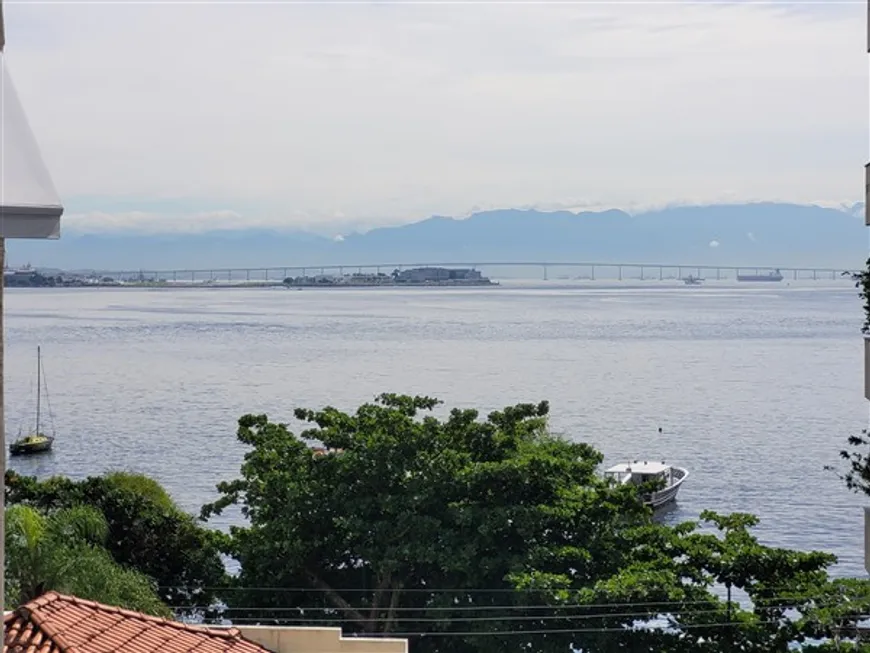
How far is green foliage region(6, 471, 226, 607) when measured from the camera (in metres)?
24.9

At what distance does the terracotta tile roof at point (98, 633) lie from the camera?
30.3ft

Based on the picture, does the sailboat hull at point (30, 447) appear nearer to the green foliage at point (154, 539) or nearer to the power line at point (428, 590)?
the green foliage at point (154, 539)

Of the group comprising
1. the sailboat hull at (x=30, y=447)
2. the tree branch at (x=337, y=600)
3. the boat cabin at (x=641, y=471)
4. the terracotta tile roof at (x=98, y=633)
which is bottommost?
the sailboat hull at (x=30, y=447)

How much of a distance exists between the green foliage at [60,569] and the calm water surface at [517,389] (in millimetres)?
26841

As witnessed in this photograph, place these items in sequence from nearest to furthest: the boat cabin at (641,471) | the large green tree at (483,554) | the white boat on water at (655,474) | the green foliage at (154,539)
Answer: the large green tree at (483,554) → the green foliage at (154,539) → the white boat on water at (655,474) → the boat cabin at (641,471)

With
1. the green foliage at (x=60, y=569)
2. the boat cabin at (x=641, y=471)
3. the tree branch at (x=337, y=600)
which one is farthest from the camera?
the boat cabin at (x=641, y=471)

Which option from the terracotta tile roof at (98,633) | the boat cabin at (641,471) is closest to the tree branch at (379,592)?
the terracotta tile roof at (98,633)

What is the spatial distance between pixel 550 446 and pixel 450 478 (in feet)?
7.55

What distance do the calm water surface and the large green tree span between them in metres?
21.5

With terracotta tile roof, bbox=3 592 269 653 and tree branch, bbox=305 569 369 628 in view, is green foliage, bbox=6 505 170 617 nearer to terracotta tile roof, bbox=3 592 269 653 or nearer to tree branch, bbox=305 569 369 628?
tree branch, bbox=305 569 369 628

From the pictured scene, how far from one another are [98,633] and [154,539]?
16.0 metres

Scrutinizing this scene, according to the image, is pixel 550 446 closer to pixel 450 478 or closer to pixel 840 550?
pixel 450 478

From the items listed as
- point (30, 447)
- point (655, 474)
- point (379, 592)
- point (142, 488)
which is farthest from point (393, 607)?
point (30, 447)

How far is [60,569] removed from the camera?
1622 centimetres
